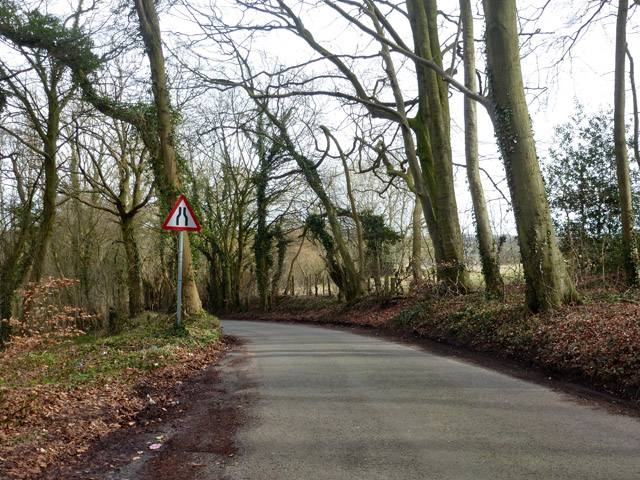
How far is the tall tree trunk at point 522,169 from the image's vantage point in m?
9.16

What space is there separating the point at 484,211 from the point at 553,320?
5849mm

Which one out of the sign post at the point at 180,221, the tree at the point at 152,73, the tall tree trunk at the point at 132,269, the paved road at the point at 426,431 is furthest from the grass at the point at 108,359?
the tall tree trunk at the point at 132,269

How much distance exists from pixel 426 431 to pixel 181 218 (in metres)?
7.49

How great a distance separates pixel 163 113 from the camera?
46.0 ft

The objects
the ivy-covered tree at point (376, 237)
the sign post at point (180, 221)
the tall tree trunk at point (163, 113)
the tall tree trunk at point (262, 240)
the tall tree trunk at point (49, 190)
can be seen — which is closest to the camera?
the sign post at point (180, 221)

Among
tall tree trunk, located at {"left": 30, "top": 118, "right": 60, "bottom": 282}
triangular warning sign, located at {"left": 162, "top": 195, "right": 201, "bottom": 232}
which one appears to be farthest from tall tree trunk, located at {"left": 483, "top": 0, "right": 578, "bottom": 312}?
tall tree trunk, located at {"left": 30, "top": 118, "right": 60, "bottom": 282}

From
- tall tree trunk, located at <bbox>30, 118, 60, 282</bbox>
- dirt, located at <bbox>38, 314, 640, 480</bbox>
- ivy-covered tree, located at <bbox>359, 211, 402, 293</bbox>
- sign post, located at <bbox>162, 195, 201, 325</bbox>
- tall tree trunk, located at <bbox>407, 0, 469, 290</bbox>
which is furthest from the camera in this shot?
ivy-covered tree, located at <bbox>359, 211, 402, 293</bbox>

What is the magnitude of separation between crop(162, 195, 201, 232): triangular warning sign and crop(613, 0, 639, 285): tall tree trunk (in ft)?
33.3

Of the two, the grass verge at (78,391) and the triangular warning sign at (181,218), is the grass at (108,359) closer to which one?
the grass verge at (78,391)

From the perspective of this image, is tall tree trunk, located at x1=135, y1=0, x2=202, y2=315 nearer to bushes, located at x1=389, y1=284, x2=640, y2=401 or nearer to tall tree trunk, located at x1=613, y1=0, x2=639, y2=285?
bushes, located at x1=389, y1=284, x2=640, y2=401

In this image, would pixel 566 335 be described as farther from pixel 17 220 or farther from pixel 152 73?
pixel 17 220

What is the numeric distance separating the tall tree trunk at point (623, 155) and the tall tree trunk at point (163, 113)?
35.8 ft

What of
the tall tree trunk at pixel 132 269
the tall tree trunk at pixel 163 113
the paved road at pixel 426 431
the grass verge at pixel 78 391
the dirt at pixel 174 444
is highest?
the tall tree trunk at pixel 163 113

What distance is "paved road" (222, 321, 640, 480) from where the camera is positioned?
3.68 meters
